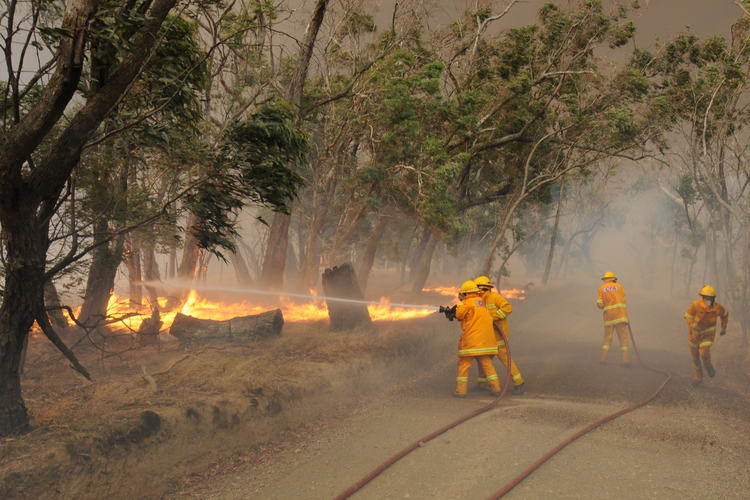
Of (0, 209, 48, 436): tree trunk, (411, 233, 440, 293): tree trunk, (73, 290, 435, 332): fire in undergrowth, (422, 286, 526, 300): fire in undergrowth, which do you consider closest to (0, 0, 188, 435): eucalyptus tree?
(0, 209, 48, 436): tree trunk

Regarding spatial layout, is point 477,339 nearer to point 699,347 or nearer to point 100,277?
point 699,347

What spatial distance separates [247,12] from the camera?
1273cm

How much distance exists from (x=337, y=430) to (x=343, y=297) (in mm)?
5456

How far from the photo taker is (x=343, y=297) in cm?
1238

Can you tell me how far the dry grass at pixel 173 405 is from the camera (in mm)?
5145

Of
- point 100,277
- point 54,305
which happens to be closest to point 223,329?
point 100,277

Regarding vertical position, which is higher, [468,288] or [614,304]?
[468,288]

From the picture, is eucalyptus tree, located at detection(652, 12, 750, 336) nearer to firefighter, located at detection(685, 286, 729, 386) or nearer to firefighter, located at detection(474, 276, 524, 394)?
firefighter, located at detection(685, 286, 729, 386)

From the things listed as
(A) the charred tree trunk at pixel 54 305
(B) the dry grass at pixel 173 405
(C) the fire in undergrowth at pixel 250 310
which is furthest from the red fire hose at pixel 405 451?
(A) the charred tree trunk at pixel 54 305

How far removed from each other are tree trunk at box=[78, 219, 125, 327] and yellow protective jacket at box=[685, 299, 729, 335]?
12.6m

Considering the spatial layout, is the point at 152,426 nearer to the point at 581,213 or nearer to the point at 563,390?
the point at 563,390

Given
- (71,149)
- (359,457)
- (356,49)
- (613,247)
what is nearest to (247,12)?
(356,49)

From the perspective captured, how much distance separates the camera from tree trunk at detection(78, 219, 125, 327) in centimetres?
1001

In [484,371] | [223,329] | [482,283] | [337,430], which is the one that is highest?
[482,283]
